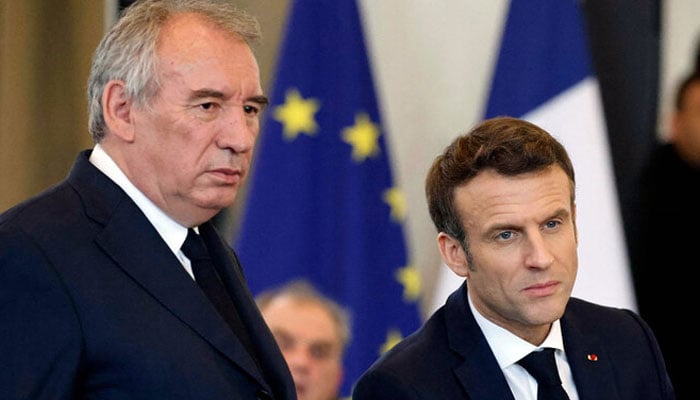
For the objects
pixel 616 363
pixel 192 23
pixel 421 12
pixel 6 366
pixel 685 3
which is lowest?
pixel 6 366

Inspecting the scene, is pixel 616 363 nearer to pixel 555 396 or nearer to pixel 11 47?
pixel 555 396

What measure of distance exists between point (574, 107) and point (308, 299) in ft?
4.03

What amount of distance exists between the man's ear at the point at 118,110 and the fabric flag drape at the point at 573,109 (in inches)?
87.8

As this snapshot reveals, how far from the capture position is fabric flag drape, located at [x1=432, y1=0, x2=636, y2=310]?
13.9ft

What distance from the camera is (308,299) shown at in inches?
151

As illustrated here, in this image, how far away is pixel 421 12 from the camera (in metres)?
4.77

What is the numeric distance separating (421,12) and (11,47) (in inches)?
62.0

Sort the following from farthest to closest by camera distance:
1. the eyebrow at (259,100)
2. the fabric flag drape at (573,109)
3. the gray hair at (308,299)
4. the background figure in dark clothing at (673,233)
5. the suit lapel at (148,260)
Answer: the background figure in dark clothing at (673,233) → the fabric flag drape at (573,109) → the gray hair at (308,299) → the eyebrow at (259,100) → the suit lapel at (148,260)

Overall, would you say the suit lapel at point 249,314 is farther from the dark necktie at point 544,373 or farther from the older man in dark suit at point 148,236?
the dark necktie at point 544,373

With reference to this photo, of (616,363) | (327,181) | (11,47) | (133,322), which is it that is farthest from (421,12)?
(133,322)

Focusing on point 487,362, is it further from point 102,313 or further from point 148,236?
point 102,313

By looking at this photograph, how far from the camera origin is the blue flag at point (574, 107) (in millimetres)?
4238

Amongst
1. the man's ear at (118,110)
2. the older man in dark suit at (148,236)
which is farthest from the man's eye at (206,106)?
the man's ear at (118,110)

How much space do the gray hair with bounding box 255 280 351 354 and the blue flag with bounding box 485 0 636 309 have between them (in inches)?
35.2
